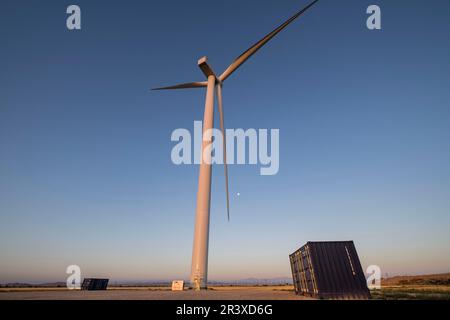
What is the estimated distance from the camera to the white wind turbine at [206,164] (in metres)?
27.6

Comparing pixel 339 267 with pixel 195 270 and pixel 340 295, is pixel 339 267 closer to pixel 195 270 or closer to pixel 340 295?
pixel 340 295

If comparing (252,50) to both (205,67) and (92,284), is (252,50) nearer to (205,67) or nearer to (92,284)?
(205,67)

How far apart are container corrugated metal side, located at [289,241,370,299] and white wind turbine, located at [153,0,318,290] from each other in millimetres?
10384

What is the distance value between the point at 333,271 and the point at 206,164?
17.2 meters

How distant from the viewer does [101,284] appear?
40.3 m

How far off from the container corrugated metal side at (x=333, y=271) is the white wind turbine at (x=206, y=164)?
1038cm

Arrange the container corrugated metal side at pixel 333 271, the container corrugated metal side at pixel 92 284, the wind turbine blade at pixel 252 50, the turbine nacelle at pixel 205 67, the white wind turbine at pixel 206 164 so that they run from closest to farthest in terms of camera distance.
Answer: the container corrugated metal side at pixel 333 271
the white wind turbine at pixel 206 164
the wind turbine blade at pixel 252 50
the turbine nacelle at pixel 205 67
the container corrugated metal side at pixel 92 284

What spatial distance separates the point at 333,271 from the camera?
824 inches

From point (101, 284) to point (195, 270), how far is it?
21.7m

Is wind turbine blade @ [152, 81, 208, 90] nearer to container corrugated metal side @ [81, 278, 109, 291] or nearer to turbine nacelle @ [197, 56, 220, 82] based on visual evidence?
turbine nacelle @ [197, 56, 220, 82]

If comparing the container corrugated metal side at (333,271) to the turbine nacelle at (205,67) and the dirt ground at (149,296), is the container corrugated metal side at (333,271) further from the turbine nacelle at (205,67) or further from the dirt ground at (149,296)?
the turbine nacelle at (205,67)

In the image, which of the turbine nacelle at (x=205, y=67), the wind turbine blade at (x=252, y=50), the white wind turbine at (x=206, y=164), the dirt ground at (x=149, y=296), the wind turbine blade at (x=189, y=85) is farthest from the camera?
the wind turbine blade at (x=189, y=85)

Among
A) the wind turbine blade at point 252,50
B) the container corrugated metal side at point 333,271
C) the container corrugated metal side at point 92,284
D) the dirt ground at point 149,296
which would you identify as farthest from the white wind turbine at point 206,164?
the container corrugated metal side at point 92,284
